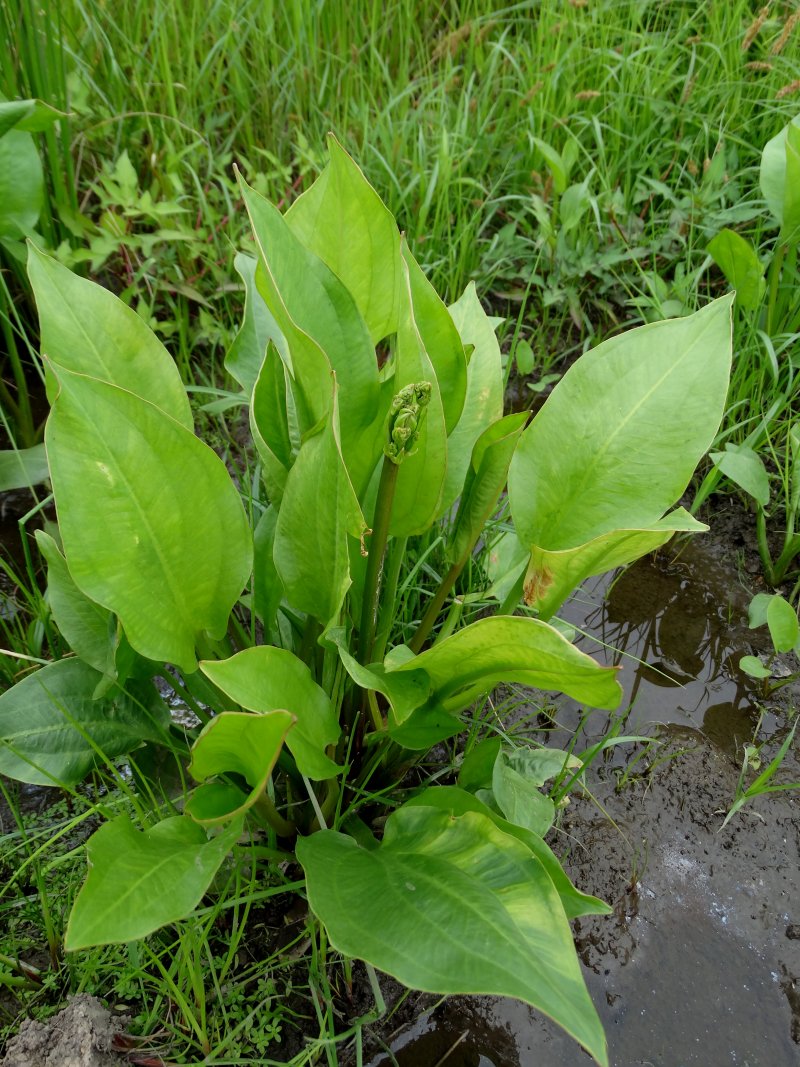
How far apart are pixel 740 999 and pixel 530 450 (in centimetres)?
72

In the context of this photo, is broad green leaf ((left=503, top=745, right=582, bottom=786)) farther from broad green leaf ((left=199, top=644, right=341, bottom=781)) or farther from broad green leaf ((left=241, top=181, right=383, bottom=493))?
broad green leaf ((left=241, top=181, right=383, bottom=493))

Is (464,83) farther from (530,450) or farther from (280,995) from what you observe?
(280,995)

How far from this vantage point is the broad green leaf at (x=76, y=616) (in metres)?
0.93

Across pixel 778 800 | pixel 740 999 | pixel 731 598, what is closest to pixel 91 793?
pixel 740 999

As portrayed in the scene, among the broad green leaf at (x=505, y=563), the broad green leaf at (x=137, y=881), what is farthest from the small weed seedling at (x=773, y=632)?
the broad green leaf at (x=137, y=881)

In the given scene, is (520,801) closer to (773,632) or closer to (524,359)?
(773,632)

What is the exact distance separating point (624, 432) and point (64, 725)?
68cm

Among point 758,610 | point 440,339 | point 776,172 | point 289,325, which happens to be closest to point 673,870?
point 758,610

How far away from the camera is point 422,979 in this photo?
0.65 m

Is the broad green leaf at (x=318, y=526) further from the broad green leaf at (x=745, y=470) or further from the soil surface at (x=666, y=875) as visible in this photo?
the broad green leaf at (x=745, y=470)

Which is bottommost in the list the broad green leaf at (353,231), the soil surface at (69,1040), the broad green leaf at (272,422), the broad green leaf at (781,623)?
the soil surface at (69,1040)

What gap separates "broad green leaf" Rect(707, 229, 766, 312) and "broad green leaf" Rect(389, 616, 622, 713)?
1.01m

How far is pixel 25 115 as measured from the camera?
120cm

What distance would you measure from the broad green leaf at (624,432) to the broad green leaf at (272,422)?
0.26 meters
